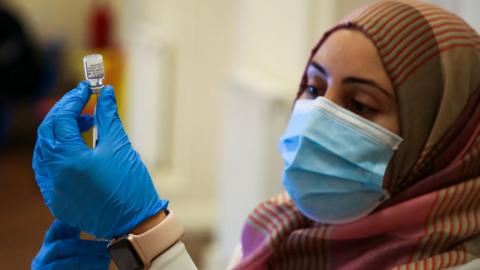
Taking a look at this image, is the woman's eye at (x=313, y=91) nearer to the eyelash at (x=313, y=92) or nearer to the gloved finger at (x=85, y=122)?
the eyelash at (x=313, y=92)

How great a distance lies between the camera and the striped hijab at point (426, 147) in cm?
115

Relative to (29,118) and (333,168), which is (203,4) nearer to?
(333,168)

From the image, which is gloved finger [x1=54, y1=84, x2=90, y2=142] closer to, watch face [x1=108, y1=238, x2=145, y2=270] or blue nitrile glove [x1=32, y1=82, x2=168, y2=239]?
blue nitrile glove [x1=32, y1=82, x2=168, y2=239]

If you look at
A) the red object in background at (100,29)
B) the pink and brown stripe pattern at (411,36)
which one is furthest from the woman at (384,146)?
the red object in background at (100,29)

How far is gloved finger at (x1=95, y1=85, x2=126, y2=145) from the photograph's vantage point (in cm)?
105

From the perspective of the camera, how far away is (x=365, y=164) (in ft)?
3.94

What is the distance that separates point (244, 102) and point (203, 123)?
1020 millimetres

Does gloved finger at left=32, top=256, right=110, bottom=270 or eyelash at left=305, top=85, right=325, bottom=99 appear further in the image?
eyelash at left=305, top=85, right=325, bottom=99

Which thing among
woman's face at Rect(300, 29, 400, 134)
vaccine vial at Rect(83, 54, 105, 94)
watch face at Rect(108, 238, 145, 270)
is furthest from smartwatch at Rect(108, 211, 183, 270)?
woman's face at Rect(300, 29, 400, 134)

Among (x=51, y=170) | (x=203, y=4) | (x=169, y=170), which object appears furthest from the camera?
(x=169, y=170)

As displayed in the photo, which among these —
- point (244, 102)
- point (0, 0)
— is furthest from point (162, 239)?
point (0, 0)

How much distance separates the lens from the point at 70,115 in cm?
104

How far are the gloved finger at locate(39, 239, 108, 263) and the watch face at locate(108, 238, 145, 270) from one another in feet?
0.29

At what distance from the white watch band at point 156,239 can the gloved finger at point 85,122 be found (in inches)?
8.2
